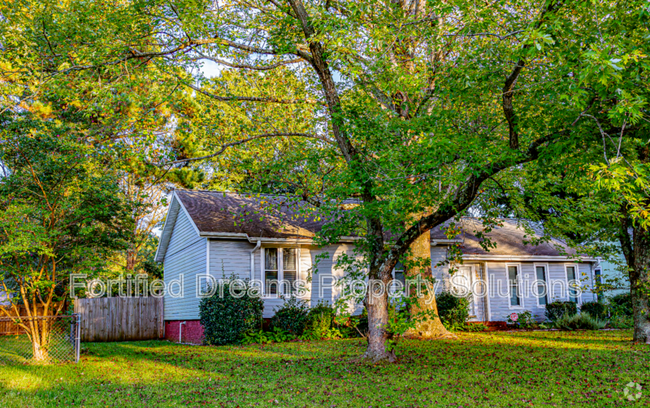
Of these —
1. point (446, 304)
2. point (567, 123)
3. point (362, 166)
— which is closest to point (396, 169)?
point (362, 166)

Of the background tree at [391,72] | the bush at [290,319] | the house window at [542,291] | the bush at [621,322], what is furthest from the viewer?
the house window at [542,291]

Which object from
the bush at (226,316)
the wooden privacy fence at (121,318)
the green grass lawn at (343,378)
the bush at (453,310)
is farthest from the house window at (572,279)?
the wooden privacy fence at (121,318)

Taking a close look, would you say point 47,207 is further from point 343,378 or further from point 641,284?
point 641,284

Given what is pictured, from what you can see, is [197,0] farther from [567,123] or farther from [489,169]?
[567,123]

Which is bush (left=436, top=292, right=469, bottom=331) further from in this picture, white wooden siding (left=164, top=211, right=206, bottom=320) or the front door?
white wooden siding (left=164, top=211, right=206, bottom=320)

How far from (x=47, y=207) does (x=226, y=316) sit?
18.7ft

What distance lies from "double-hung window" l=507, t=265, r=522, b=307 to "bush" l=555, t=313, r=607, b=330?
A: 2.01m

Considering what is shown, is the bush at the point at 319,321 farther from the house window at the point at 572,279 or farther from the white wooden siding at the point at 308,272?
the house window at the point at 572,279

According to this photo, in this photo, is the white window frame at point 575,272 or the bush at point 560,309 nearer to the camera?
the bush at point 560,309

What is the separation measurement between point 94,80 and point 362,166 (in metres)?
6.04

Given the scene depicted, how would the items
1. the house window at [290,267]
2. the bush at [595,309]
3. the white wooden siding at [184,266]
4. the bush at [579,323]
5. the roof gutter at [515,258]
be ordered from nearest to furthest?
1. the white wooden siding at [184,266]
2. the house window at [290,267]
3. the bush at [579,323]
4. the roof gutter at [515,258]
5. the bush at [595,309]

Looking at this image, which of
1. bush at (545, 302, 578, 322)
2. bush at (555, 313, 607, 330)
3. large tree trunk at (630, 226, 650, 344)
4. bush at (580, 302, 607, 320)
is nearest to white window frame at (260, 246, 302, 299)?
large tree trunk at (630, 226, 650, 344)

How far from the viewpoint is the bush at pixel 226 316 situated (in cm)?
1402

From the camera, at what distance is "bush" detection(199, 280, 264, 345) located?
14.0m
